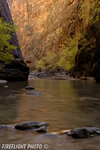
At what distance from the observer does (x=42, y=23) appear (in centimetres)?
8625

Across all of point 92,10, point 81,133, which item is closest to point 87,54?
point 92,10

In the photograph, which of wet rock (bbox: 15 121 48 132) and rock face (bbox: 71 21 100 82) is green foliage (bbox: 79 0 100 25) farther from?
wet rock (bbox: 15 121 48 132)

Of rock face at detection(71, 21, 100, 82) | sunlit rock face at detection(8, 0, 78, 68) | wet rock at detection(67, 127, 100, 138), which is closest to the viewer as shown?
wet rock at detection(67, 127, 100, 138)

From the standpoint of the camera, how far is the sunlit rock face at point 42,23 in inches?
2484

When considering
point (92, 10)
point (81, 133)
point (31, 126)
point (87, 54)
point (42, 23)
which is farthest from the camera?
point (42, 23)

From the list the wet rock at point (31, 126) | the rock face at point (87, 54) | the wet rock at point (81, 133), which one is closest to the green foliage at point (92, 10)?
the rock face at point (87, 54)

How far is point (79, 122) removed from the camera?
13.4ft

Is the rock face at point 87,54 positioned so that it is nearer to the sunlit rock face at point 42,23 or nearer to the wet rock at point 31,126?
the sunlit rock face at point 42,23

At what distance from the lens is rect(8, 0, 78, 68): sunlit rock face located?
63.1 m

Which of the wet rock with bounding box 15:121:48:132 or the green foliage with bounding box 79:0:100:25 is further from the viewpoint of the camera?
the green foliage with bounding box 79:0:100:25

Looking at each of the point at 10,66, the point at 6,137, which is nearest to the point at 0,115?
the point at 6,137

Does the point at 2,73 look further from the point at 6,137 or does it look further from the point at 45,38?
the point at 45,38

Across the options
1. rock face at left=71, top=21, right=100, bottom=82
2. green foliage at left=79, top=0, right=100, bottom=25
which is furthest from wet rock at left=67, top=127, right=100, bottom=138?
green foliage at left=79, top=0, right=100, bottom=25

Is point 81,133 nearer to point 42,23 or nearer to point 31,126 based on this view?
point 31,126
